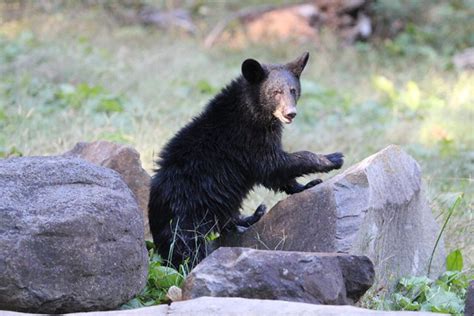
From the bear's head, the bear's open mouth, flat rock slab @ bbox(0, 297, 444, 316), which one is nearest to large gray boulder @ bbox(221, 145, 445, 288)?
the bear's open mouth

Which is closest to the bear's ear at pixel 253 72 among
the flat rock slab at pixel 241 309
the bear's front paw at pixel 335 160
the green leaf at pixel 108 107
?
the bear's front paw at pixel 335 160

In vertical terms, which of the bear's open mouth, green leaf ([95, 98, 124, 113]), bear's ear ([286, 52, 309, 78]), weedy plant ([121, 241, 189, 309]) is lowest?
weedy plant ([121, 241, 189, 309])

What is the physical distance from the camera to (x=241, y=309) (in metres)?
3.86

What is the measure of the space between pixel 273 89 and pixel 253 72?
0.20 m

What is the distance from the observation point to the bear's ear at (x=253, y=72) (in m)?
6.01

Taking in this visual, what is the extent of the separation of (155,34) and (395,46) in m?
4.66

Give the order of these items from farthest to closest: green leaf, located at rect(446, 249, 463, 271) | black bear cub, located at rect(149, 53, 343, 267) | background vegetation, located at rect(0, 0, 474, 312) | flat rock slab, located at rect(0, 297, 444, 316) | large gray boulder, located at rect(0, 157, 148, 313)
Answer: background vegetation, located at rect(0, 0, 474, 312)
green leaf, located at rect(446, 249, 463, 271)
black bear cub, located at rect(149, 53, 343, 267)
large gray boulder, located at rect(0, 157, 148, 313)
flat rock slab, located at rect(0, 297, 444, 316)

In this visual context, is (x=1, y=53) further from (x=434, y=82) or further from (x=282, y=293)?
(x=282, y=293)

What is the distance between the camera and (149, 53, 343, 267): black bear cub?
18.9 ft

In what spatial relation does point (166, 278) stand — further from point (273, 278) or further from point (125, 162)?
point (125, 162)

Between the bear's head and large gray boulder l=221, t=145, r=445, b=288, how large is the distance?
76 cm

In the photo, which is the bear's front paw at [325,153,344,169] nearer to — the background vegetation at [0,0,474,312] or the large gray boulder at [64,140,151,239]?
the background vegetation at [0,0,474,312]

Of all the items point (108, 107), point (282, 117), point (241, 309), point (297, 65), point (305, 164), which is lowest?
point (241, 309)

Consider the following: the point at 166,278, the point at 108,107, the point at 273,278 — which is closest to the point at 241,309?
the point at 273,278
